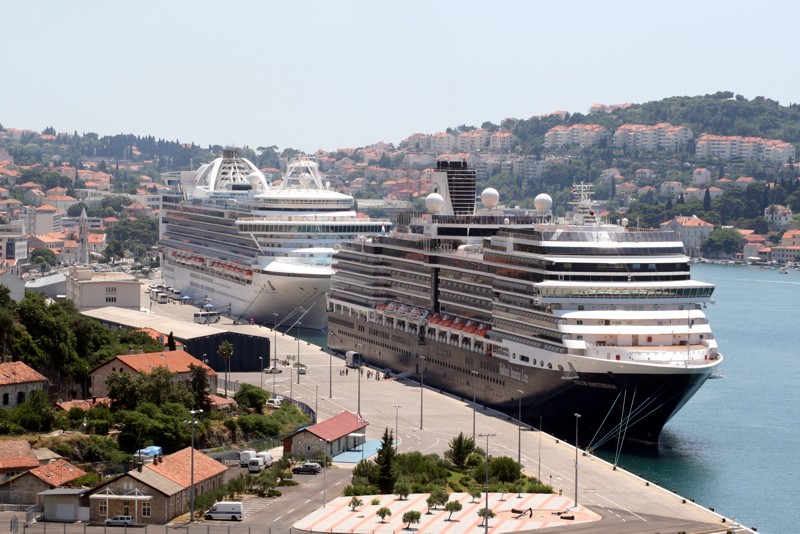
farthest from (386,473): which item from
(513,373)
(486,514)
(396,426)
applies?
(513,373)

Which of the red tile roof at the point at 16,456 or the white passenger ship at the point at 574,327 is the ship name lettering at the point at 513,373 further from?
the red tile roof at the point at 16,456

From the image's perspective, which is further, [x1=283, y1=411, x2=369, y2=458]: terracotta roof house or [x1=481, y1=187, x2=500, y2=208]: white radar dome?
[x1=481, y1=187, x2=500, y2=208]: white radar dome

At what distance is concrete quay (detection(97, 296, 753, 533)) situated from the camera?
4797 cm

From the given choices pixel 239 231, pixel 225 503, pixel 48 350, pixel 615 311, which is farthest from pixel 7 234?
pixel 225 503

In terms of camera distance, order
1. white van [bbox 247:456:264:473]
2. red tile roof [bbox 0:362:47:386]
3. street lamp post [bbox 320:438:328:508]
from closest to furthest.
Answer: street lamp post [bbox 320:438:328:508]
white van [bbox 247:456:264:473]
red tile roof [bbox 0:362:47:386]

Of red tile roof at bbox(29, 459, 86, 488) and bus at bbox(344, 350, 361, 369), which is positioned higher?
red tile roof at bbox(29, 459, 86, 488)

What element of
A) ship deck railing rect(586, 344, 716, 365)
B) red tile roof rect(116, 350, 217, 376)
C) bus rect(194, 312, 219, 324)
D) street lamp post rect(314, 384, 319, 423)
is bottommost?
bus rect(194, 312, 219, 324)


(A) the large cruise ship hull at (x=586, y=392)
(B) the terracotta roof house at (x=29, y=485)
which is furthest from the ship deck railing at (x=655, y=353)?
(B) the terracotta roof house at (x=29, y=485)

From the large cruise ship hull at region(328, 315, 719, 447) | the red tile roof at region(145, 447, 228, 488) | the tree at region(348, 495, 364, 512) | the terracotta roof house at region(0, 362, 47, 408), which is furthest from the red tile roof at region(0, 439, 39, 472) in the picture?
the large cruise ship hull at region(328, 315, 719, 447)

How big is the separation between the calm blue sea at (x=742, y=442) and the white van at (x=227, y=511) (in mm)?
16037

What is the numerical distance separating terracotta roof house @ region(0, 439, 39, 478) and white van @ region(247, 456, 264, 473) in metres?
6.71

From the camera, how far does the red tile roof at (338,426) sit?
5609 cm

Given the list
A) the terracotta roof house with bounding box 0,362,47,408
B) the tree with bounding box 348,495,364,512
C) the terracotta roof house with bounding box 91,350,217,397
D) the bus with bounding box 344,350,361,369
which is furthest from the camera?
the bus with bounding box 344,350,361,369

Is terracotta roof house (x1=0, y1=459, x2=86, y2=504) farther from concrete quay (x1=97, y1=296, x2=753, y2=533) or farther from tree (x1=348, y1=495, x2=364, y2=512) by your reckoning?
tree (x1=348, y1=495, x2=364, y2=512)
